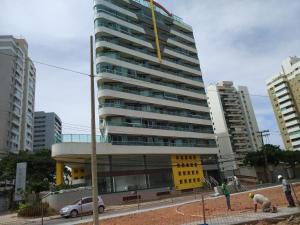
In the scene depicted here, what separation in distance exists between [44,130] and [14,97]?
6319cm

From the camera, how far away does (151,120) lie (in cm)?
5322

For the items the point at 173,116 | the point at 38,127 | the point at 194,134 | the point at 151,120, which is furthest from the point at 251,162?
the point at 38,127

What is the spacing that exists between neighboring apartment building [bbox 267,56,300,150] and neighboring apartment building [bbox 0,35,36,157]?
90.8 m

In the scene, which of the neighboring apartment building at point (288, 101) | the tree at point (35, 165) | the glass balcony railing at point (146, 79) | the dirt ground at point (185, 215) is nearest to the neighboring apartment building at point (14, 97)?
the tree at point (35, 165)

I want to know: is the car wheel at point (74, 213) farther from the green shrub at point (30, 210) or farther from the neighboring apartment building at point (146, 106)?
the neighboring apartment building at point (146, 106)

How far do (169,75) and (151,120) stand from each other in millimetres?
11780

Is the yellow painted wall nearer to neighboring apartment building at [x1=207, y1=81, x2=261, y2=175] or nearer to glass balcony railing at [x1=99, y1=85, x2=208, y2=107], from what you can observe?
glass balcony railing at [x1=99, y1=85, x2=208, y2=107]

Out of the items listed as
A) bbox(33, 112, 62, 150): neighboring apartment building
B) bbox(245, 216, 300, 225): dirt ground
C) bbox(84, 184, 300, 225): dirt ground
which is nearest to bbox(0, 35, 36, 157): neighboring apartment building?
bbox(33, 112, 62, 150): neighboring apartment building

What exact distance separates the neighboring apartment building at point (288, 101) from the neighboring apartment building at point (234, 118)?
413 inches

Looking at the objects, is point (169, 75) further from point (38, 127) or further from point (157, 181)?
point (38, 127)

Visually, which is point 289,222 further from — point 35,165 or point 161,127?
point 35,165

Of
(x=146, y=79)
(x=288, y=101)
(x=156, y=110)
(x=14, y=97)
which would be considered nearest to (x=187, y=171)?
(x=156, y=110)

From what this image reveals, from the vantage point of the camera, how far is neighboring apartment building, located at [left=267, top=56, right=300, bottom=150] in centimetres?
10417

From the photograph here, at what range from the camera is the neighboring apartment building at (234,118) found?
4158 inches
